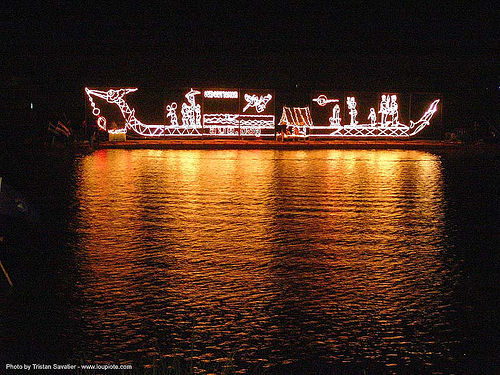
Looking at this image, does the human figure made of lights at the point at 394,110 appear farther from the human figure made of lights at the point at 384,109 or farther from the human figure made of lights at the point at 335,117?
the human figure made of lights at the point at 335,117

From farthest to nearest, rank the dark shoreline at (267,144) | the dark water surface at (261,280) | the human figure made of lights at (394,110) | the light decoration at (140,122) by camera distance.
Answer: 1. the human figure made of lights at (394,110)
2. the light decoration at (140,122)
3. the dark shoreline at (267,144)
4. the dark water surface at (261,280)

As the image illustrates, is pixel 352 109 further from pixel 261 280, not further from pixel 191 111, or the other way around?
pixel 261 280

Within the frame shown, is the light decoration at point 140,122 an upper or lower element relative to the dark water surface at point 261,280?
upper

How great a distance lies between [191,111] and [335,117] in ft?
25.6

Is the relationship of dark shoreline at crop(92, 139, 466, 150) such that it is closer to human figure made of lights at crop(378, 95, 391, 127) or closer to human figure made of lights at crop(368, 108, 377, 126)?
human figure made of lights at crop(368, 108, 377, 126)

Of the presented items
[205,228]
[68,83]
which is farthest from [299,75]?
[205,228]

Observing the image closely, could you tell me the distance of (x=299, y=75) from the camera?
3894 cm

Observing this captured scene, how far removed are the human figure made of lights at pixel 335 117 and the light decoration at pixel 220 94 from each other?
538cm

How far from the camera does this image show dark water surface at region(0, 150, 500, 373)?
610cm

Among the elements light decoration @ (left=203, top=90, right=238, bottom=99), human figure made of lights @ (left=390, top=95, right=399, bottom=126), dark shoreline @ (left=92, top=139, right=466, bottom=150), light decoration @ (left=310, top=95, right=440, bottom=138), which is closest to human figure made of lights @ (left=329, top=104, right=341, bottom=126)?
light decoration @ (left=310, top=95, right=440, bottom=138)

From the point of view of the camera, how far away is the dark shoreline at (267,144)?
34.0 metres

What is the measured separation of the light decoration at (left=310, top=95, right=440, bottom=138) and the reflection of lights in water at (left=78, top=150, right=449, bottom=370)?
2049 cm

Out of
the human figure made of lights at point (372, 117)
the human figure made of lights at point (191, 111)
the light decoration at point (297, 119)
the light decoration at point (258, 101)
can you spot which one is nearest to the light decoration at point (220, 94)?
the human figure made of lights at point (191, 111)

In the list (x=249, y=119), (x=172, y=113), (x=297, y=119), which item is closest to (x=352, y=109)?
(x=297, y=119)
